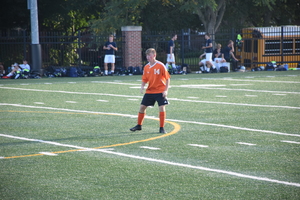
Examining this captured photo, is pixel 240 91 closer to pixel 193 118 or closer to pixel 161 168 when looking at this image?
pixel 193 118

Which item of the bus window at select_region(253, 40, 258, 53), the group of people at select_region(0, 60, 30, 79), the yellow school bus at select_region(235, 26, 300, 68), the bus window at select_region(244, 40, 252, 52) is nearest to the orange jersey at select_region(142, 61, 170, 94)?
the group of people at select_region(0, 60, 30, 79)

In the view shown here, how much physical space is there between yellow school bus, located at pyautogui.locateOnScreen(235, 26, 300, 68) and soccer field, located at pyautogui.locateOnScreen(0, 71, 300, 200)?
52.5 ft

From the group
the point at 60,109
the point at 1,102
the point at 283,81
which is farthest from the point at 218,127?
the point at 283,81

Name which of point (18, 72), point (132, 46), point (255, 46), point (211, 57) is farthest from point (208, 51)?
point (18, 72)

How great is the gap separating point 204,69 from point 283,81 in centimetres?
734

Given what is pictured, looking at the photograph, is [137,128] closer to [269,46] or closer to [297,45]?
[269,46]

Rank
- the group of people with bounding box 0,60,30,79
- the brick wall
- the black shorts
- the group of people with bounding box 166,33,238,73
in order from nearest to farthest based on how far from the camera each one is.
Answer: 1. the black shorts
2. the group of people with bounding box 0,60,30,79
3. the group of people with bounding box 166,33,238,73
4. the brick wall

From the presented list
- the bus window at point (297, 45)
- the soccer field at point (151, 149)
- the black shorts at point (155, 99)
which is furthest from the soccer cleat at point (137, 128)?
the bus window at point (297, 45)

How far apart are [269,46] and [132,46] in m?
8.51

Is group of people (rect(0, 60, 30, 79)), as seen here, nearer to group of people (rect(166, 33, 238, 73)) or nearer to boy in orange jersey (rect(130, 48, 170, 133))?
group of people (rect(166, 33, 238, 73))

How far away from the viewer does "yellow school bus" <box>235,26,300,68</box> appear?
105 ft

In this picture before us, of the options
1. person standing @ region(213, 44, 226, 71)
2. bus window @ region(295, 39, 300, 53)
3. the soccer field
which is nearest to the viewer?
the soccer field

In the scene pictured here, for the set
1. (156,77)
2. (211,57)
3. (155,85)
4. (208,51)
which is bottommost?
(155,85)

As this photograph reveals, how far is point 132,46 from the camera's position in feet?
101
